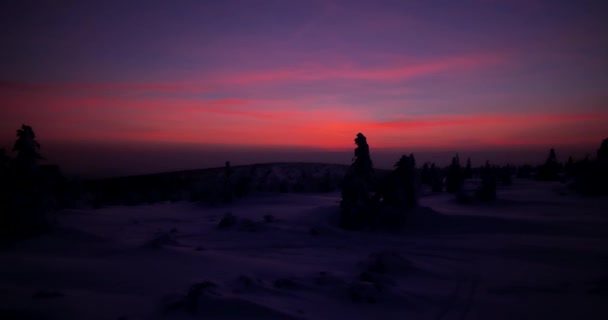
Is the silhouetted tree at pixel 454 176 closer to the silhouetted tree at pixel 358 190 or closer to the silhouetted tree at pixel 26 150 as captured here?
the silhouetted tree at pixel 358 190

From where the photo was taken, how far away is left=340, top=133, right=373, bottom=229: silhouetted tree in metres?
20.9

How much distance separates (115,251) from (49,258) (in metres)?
1.99

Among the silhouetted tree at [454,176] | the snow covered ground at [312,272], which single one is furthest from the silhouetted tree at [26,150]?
the silhouetted tree at [454,176]

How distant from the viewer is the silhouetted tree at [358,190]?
2089 cm

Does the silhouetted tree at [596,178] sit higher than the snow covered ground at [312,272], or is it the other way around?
the silhouetted tree at [596,178]

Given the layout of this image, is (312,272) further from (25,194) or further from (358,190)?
(25,194)

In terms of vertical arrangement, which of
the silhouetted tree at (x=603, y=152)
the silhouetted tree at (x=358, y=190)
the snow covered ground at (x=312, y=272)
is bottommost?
the snow covered ground at (x=312, y=272)

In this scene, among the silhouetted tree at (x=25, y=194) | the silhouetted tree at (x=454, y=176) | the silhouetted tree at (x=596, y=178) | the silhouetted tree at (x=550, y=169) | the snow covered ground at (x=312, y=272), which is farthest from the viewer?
the silhouetted tree at (x=550, y=169)

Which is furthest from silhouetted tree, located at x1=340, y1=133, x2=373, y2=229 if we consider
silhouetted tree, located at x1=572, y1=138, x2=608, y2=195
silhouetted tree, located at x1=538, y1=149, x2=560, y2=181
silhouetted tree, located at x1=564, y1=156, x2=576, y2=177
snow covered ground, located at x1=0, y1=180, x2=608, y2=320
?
silhouetted tree, located at x1=564, y1=156, x2=576, y2=177

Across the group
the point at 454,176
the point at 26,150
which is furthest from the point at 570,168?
the point at 26,150

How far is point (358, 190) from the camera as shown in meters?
21.2

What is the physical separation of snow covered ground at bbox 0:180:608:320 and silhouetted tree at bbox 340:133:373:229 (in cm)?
129

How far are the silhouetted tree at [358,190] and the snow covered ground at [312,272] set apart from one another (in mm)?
1286

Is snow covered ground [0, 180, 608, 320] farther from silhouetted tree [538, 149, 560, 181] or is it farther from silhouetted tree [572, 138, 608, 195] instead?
silhouetted tree [538, 149, 560, 181]
